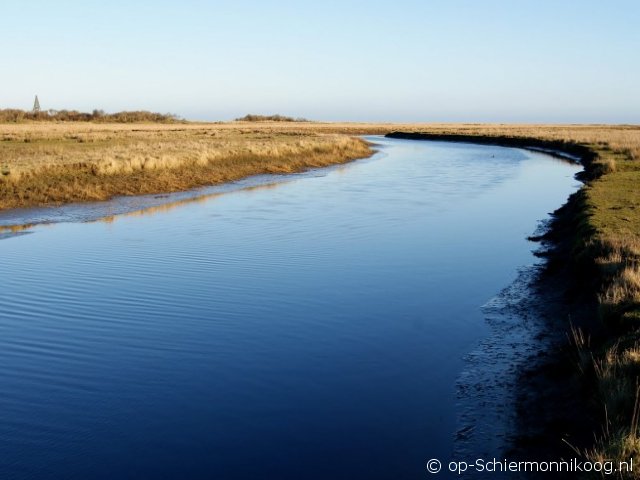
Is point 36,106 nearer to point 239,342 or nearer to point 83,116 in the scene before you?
point 83,116

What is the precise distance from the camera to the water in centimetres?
617

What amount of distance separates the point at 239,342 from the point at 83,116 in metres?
104

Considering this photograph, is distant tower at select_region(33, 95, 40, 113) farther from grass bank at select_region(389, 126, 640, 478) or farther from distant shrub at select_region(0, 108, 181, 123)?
grass bank at select_region(389, 126, 640, 478)

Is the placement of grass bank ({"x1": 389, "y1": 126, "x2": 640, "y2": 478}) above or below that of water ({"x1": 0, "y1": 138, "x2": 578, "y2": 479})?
above

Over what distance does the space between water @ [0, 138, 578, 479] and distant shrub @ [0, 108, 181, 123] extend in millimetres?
79372

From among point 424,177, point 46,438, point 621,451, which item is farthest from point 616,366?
point 424,177

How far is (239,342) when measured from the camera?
9000 mm

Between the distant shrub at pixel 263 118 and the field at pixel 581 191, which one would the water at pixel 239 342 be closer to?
the field at pixel 581 191

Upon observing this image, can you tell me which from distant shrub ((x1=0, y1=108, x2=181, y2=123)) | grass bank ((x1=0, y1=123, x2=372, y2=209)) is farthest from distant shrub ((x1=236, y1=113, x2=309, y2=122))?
grass bank ((x1=0, y1=123, x2=372, y2=209))

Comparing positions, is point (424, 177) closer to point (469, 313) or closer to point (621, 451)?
point (469, 313)

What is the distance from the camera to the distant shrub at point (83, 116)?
91406 mm

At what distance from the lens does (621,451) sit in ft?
16.2

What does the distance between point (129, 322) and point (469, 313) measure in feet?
16.3

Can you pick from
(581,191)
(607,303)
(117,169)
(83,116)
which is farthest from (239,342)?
(83,116)
